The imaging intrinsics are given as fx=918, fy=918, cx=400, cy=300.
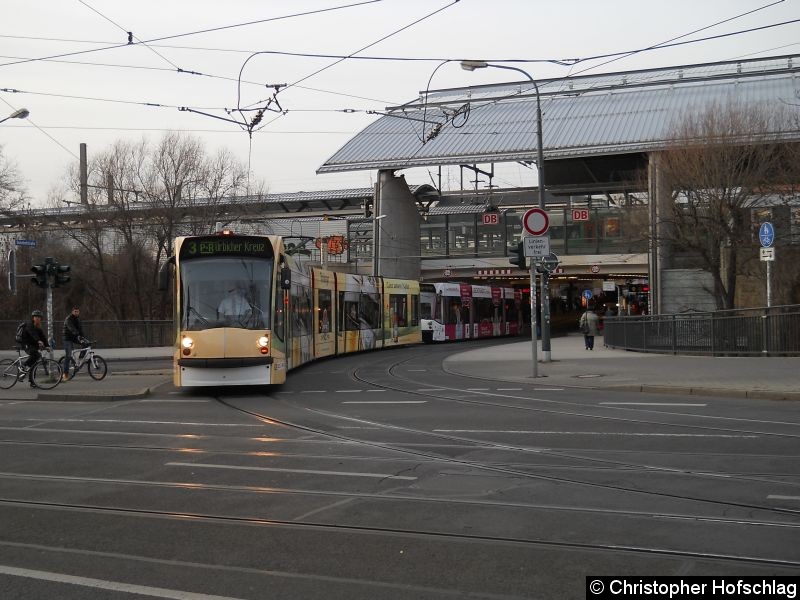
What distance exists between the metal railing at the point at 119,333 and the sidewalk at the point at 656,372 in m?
21.0

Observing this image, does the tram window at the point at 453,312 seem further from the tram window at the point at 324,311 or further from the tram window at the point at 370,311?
the tram window at the point at 324,311

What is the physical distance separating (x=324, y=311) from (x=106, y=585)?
80.8 feet

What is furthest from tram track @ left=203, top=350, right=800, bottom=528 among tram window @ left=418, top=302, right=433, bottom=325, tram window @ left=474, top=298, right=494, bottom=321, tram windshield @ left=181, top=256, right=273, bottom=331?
tram window @ left=474, top=298, right=494, bottom=321

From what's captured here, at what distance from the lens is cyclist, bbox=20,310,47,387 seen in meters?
21.1

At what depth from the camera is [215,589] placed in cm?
575

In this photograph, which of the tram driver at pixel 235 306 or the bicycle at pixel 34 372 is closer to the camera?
the tram driver at pixel 235 306

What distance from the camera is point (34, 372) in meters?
21.6

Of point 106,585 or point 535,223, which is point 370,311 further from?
point 106,585

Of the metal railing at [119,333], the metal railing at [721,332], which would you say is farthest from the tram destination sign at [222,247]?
the metal railing at [119,333]

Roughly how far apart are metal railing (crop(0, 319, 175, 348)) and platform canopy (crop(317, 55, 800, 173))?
47.3ft

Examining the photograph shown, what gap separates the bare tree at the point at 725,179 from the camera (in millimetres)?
31188

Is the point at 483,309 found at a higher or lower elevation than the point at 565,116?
lower

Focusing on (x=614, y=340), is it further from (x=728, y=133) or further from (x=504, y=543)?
(x=504, y=543)

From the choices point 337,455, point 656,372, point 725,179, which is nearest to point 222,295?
point 337,455
